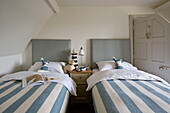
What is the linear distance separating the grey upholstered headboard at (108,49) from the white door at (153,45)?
24 cm

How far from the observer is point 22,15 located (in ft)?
7.15

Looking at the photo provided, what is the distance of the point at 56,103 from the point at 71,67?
1.49 meters

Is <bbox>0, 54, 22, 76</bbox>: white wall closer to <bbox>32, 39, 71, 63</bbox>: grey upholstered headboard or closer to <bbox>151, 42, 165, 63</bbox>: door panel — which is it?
<bbox>32, 39, 71, 63</bbox>: grey upholstered headboard

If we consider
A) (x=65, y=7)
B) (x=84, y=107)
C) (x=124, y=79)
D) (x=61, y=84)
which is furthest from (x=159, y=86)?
(x=65, y=7)

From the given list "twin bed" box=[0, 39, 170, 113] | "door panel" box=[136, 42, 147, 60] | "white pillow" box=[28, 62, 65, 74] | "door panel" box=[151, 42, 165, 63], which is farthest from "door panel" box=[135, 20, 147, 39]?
"white pillow" box=[28, 62, 65, 74]

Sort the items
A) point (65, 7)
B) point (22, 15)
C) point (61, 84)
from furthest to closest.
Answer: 1. point (65, 7)
2. point (22, 15)
3. point (61, 84)

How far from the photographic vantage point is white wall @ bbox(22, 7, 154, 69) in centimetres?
330

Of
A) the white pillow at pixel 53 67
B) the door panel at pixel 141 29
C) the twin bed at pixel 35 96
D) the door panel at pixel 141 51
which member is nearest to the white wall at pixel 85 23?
the door panel at pixel 141 29

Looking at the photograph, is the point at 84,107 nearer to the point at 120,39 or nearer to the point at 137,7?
the point at 120,39

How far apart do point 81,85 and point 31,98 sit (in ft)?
4.98

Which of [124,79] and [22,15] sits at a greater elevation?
[22,15]

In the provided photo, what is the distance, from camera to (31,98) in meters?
1.49

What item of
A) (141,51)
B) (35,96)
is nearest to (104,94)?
(35,96)

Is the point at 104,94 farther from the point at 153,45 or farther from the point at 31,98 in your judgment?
the point at 153,45
